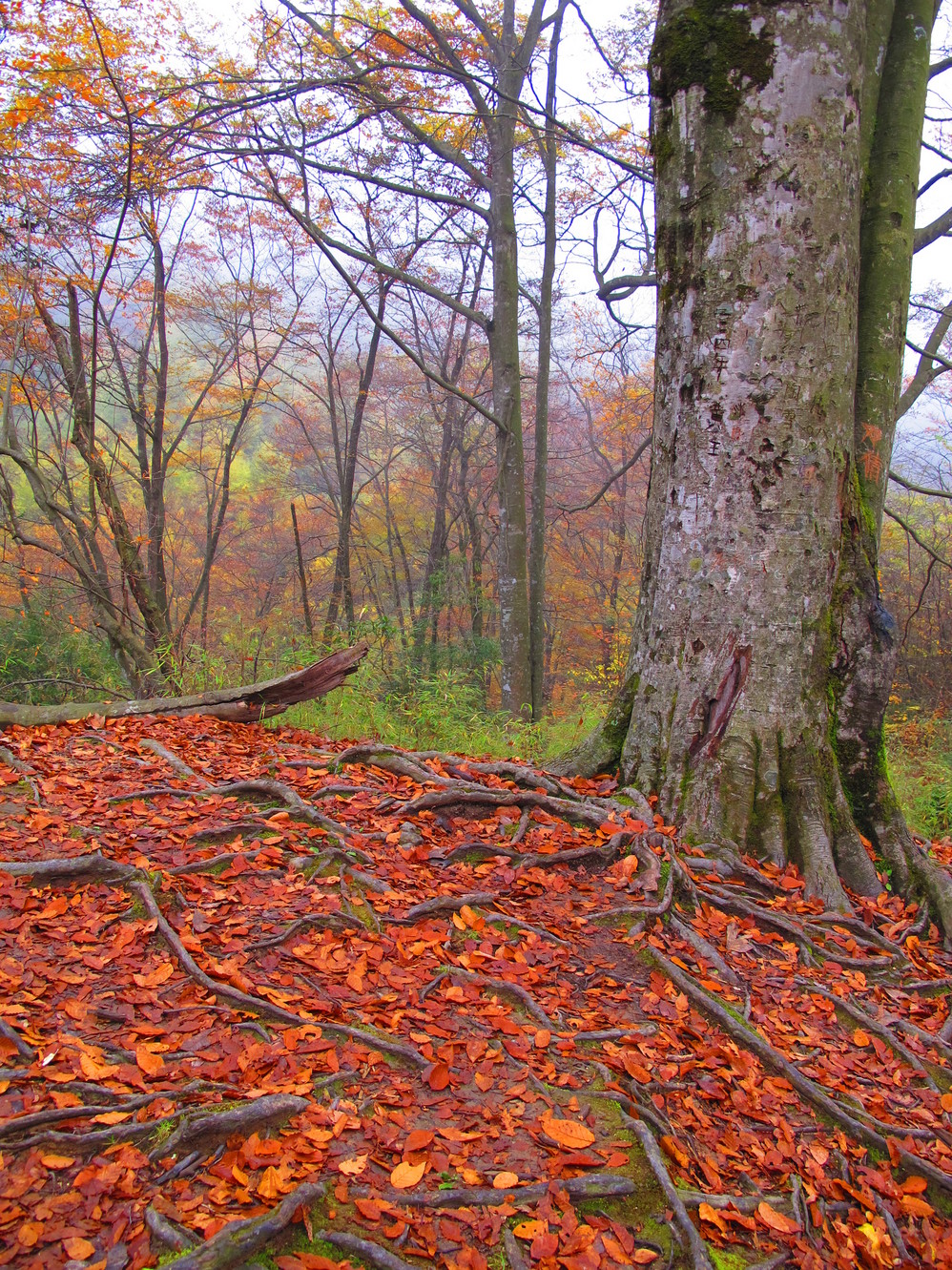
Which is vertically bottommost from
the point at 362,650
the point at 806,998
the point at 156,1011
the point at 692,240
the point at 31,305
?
the point at 806,998

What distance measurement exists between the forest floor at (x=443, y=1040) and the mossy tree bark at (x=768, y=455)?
15.1 inches

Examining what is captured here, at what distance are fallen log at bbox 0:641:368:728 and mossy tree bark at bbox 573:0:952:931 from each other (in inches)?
109

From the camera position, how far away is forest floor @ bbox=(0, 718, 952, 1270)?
1.77m

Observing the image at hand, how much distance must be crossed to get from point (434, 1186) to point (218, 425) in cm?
1928

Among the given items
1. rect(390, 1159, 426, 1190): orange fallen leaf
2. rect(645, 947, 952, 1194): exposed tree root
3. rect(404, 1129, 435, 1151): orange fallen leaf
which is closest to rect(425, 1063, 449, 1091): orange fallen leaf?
rect(404, 1129, 435, 1151): orange fallen leaf

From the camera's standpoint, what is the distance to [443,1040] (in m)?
2.45

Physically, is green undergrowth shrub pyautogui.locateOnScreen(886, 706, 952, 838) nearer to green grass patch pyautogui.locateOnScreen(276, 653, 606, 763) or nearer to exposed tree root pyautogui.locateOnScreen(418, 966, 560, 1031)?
green grass patch pyautogui.locateOnScreen(276, 653, 606, 763)

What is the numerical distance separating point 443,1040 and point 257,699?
401 centimetres

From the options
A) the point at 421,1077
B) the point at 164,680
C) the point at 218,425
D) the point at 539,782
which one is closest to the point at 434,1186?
the point at 421,1077

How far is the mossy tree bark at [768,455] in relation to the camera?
3.60 m

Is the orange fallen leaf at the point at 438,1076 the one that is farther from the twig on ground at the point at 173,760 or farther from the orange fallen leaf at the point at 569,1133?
the twig on ground at the point at 173,760

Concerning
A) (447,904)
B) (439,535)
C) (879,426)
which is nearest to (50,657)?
(439,535)

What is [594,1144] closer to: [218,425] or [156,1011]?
[156,1011]

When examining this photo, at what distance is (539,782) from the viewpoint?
13.8 feet
